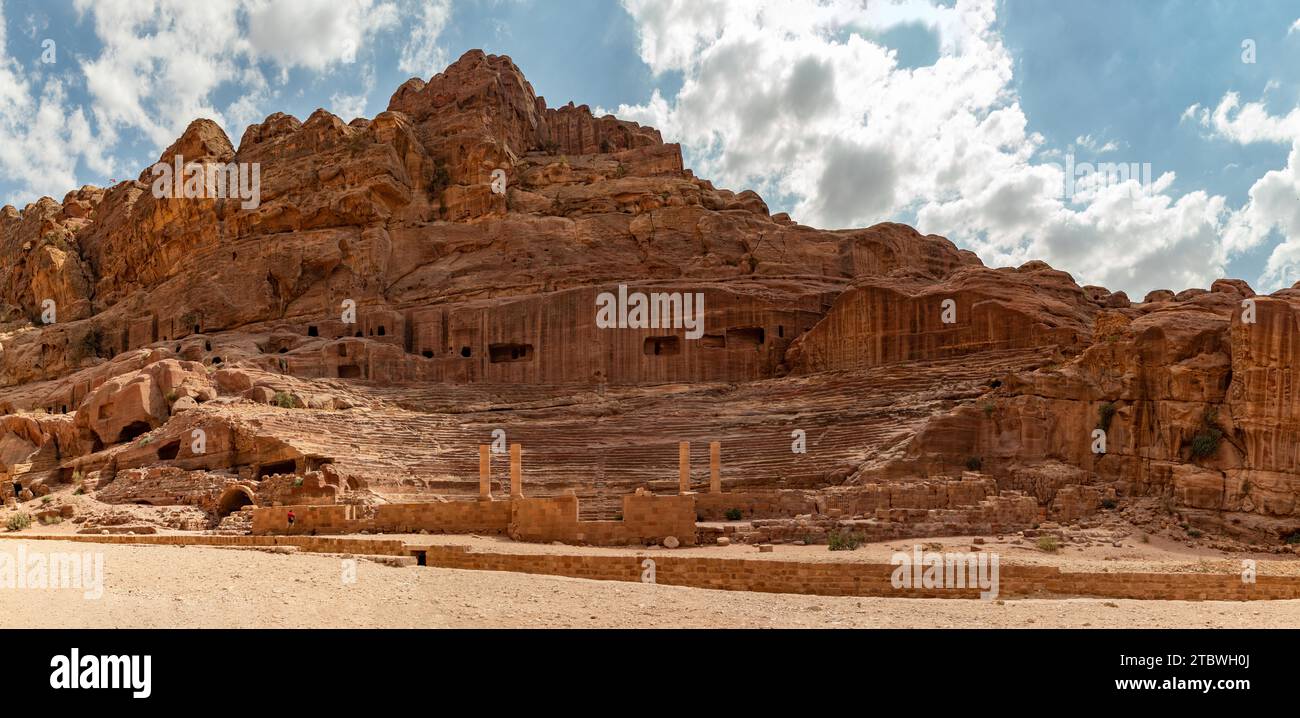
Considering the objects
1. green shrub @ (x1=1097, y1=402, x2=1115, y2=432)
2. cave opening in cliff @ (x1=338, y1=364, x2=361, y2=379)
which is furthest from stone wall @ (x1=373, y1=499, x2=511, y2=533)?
cave opening in cliff @ (x1=338, y1=364, x2=361, y2=379)

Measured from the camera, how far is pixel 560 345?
40844 mm

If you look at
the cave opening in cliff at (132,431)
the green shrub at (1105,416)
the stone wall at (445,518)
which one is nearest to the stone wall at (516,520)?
the stone wall at (445,518)

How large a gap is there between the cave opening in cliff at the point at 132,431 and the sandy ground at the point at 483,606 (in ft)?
67.9

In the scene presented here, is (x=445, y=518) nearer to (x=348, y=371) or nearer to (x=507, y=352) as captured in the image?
(x=348, y=371)

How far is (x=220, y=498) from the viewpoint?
25.8 metres

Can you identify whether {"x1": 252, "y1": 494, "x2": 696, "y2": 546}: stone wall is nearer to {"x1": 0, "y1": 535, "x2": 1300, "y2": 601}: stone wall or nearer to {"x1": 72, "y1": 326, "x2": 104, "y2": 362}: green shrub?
{"x1": 0, "y1": 535, "x2": 1300, "y2": 601}: stone wall

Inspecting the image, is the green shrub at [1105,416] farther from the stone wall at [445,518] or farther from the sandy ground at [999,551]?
the stone wall at [445,518]

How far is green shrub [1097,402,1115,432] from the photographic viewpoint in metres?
24.5

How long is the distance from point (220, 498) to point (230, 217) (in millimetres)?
32711

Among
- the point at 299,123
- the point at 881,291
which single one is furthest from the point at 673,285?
the point at 299,123

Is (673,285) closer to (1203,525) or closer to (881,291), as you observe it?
(881,291)

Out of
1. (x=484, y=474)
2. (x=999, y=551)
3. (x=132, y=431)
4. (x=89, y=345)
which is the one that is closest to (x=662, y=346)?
(x=484, y=474)

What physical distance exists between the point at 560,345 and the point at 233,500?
1746 centimetres

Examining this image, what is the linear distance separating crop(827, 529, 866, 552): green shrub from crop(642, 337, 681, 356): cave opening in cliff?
20698 mm
